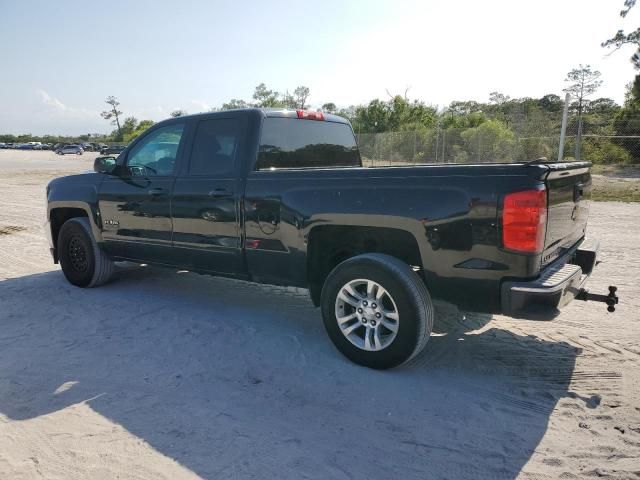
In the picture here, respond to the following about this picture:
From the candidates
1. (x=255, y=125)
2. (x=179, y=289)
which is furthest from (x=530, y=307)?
(x=179, y=289)

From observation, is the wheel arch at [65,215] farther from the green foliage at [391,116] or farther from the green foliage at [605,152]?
the green foliage at [391,116]

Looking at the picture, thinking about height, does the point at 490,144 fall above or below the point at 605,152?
above

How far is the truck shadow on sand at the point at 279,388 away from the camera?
108 inches

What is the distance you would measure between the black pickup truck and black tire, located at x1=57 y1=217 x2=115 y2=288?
0.05 metres

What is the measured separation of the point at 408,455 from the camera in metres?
2.74

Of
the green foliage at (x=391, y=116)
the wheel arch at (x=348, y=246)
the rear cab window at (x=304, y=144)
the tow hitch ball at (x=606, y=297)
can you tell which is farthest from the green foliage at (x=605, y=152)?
the wheel arch at (x=348, y=246)

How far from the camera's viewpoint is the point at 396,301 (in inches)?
139

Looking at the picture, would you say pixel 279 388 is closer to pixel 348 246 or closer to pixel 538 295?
pixel 348 246

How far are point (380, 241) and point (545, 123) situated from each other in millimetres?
21665

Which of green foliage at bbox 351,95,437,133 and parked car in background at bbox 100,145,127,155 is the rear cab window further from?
green foliage at bbox 351,95,437,133

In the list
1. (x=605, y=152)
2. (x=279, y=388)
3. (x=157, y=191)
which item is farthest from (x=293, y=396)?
(x=605, y=152)

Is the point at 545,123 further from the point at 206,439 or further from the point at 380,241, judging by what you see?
the point at 206,439

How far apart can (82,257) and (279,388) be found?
368 cm

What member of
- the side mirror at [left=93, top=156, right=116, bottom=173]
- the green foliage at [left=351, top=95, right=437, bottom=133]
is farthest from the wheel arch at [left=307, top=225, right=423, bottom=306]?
the green foliage at [left=351, top=95, right=437, bottom=133]
